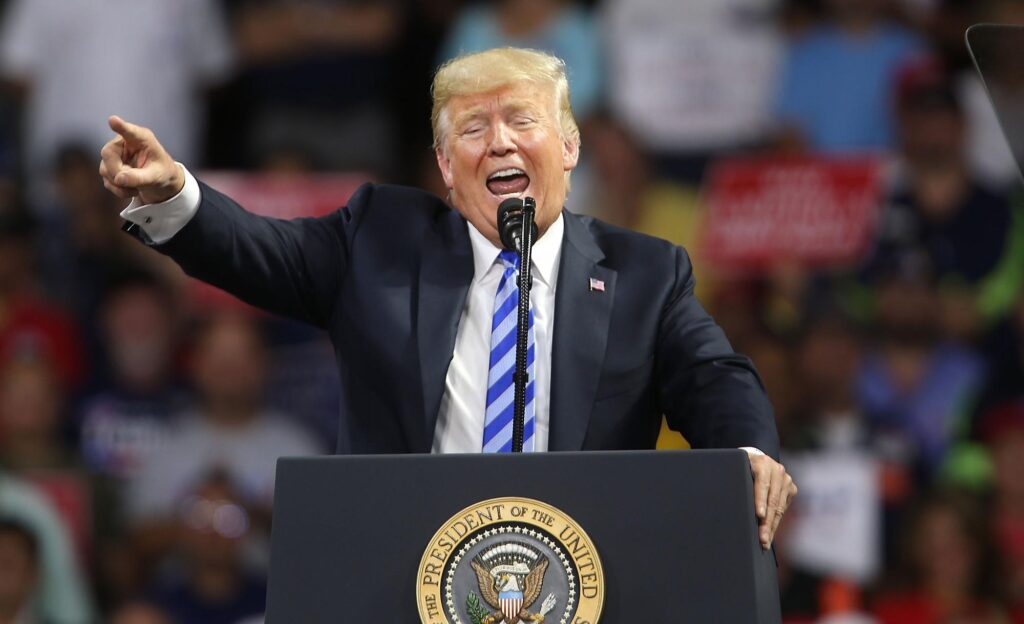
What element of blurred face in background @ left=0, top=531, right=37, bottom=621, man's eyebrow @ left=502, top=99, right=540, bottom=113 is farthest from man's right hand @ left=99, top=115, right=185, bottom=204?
blurred face in background @ left=0, top=531, right=37, bottom=621

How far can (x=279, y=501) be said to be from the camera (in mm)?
1909

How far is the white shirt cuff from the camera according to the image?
85.7 inches

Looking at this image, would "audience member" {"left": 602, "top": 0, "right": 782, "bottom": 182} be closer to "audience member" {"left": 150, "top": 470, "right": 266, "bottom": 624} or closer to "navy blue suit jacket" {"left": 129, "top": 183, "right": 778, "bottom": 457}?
"audience member" {"left": 150, "top": 470, "right": 266, "bottom": 624}

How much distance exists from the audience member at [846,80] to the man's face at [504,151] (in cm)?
375

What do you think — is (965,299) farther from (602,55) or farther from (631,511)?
(631,511)

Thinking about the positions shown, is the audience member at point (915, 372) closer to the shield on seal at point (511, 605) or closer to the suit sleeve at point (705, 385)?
the suit sleeve at point (705, 385)

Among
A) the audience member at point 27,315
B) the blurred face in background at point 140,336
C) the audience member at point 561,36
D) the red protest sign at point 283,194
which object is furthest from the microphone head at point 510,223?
the audience member at point 27,315

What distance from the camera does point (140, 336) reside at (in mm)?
6199

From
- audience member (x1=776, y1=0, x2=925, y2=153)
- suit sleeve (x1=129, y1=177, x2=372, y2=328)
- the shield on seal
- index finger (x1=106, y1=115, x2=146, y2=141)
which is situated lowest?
the shield on seal

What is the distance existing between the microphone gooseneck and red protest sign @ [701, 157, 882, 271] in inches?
148

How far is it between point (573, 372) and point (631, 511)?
17.0 inches

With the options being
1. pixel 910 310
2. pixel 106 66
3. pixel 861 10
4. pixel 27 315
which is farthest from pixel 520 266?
pixel 106 66

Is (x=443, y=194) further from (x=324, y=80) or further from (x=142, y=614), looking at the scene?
(x=142, y=614)

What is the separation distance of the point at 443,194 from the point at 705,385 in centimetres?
430
